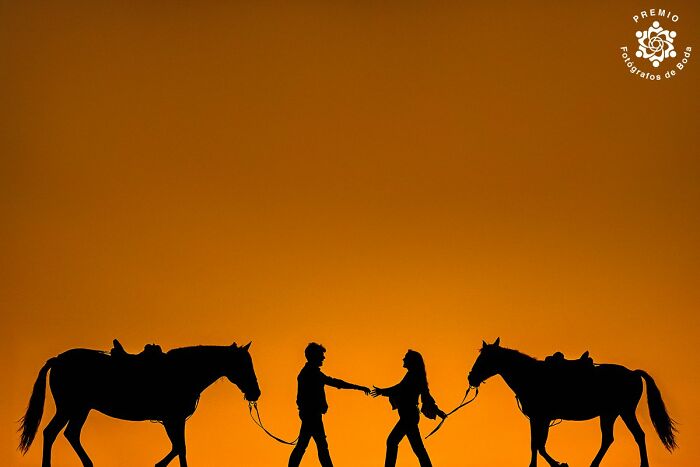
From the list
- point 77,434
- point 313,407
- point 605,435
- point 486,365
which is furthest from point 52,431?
point 605,435

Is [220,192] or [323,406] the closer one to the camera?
[323,406]

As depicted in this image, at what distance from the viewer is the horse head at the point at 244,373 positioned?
5.44 meters

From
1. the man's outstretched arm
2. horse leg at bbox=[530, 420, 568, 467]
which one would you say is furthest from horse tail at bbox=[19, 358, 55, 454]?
horse leg at bbox=[530, 420, 568, 467]

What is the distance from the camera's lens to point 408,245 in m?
5.95

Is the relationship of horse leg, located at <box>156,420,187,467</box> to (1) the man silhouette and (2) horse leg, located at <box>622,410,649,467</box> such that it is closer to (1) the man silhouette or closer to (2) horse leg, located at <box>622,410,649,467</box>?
(1) the man silhouette

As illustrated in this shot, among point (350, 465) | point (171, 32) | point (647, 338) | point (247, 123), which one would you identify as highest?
point (171, 32)

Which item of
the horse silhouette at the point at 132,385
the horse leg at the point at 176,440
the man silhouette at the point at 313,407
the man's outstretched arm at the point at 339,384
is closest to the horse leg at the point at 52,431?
the horse silhouette at the point at 132,385

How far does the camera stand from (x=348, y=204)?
5.99 metres

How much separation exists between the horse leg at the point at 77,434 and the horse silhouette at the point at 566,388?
82.9 inches

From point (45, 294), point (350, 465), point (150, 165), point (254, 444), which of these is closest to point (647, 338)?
point (350, 465)

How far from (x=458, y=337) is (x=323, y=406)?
1017mm

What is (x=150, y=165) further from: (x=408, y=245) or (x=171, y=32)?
(x=408, y=245)

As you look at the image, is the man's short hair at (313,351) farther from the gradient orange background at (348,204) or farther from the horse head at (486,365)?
the horse head at (486,365)

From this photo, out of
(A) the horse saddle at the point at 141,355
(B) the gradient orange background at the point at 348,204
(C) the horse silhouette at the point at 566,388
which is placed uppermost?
(B) the gradient orange background at the point at 348,204
